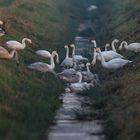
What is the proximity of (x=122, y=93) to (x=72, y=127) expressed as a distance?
312cm

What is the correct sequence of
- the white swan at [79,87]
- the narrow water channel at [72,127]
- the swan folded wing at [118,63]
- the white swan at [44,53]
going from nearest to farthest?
the narrow water channel at [72,127], the white swan at [79,87], the swan folded wing at [118,63], the white swan at [44,53]

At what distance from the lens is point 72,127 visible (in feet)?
59.5

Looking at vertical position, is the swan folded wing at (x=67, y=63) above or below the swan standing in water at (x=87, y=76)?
below

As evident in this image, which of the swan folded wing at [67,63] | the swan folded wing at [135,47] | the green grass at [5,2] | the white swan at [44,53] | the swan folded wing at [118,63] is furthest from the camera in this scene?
the green grass at [5,2]

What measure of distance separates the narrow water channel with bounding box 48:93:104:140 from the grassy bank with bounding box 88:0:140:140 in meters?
0.38

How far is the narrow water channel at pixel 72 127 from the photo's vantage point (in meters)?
16.8

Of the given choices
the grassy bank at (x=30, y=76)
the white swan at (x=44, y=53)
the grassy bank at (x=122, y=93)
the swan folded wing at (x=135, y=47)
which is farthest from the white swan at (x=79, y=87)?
the white swan at (x=44, y=53)

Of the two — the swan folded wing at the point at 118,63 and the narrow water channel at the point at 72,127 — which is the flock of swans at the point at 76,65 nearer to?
the swan folded wing at the point at 118,63

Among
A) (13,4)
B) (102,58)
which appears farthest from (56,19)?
(102,58)

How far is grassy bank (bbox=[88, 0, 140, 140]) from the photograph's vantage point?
16188 millimetres

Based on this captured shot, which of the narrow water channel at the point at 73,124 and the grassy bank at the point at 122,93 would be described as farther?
the narrow water channel at the point at 73,124

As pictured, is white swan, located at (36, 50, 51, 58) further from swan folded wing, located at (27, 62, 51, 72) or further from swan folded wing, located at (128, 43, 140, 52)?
swan folded wing, located at (128, 43, 140, 52)

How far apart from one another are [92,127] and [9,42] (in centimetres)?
875

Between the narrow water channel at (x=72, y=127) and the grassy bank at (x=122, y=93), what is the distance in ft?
1.26
